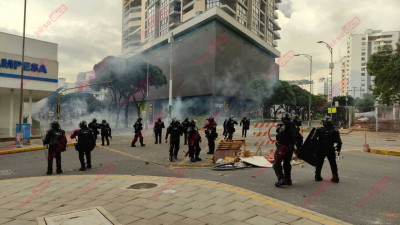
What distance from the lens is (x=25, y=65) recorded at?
19547 mm

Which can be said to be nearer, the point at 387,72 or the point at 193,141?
the point at 193,141

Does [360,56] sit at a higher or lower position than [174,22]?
higher

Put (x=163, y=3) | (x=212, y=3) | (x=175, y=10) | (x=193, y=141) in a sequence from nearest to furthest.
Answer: (x=193, y=141), (x=212, y=3), (x=175, y=10), (x=163, y=3)

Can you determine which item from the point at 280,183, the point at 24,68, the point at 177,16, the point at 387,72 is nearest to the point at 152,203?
the point at 280,183

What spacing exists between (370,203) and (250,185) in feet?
7.46

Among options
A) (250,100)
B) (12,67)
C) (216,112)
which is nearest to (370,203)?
(12,67)

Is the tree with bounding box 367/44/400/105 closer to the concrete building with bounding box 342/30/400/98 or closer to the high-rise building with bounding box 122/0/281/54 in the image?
the high-rise building with bounding box 122/0/281/54

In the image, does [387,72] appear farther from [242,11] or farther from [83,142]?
[242,11]

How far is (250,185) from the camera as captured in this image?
20.0 feet

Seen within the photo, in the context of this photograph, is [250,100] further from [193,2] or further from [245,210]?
[245,210]

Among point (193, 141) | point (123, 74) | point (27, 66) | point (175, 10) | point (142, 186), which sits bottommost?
point (142, 186)

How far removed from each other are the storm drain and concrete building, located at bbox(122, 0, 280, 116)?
41901 mm

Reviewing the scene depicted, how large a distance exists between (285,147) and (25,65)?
20.1 m

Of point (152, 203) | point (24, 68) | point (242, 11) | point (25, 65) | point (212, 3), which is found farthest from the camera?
point (242, 11)
